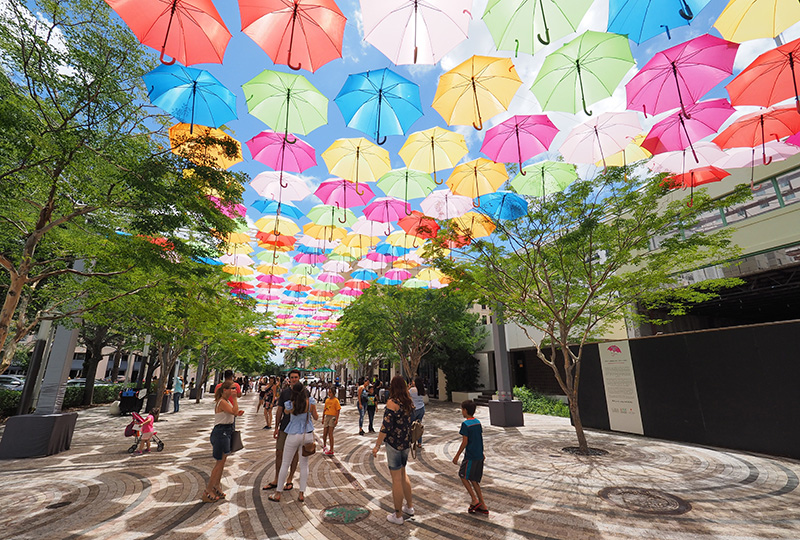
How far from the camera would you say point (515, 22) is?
20.6 ft

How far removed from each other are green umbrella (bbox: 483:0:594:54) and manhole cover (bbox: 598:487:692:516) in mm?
7680

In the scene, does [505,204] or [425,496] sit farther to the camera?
[505,204]

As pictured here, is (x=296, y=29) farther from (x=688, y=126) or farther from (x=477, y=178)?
(x=688, y=126)

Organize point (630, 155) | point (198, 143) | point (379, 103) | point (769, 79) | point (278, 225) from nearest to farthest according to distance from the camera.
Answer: point (769, 79)
point (198, 143)
point (379, 103)
point (630, 155)
point (278, 225)

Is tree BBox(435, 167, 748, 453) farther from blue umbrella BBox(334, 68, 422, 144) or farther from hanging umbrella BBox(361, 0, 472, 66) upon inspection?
hanging umbrella BBox(361, 0, 472, 66)

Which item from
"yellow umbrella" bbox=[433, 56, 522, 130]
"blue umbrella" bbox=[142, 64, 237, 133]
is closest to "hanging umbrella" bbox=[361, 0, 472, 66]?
"yellow umbrella" bbox=[433, 56, 522, 130]

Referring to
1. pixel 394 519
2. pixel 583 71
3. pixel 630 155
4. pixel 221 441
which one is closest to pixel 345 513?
pixel 394 519

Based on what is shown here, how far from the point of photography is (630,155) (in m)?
9.83

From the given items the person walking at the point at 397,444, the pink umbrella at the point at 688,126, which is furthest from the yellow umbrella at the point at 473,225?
the person walking at the point at 397,444

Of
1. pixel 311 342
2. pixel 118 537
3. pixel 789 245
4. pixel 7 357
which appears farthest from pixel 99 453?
pixel 311 342

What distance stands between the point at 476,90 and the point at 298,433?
25.8 feet

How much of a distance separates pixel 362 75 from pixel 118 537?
9101 millimetres

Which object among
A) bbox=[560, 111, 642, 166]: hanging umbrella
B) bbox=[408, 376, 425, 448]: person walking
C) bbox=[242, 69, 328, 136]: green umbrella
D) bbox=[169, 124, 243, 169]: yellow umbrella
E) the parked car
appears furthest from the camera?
the parked car

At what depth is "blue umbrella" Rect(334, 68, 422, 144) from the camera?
819 centimetres
